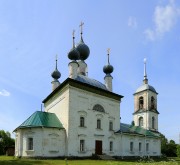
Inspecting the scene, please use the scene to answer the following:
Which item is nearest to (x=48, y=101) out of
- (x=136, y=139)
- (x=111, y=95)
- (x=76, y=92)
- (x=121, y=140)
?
(x=76, y=92)

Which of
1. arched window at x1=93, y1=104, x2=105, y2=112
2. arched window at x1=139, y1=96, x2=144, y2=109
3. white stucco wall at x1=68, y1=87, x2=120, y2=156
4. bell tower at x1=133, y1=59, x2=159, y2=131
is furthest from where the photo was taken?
arched window at x1=139, y1=96, x2=144, y2=109

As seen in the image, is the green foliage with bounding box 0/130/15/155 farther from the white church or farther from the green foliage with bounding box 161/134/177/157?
the green foliage with bounding box 161/134/177/157

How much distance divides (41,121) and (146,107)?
20.0m

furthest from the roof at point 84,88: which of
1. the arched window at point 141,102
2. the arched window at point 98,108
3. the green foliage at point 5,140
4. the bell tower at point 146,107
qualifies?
the green foliage at point 5,140

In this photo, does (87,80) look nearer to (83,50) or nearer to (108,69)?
(108,69)

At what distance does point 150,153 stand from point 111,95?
36.0ft

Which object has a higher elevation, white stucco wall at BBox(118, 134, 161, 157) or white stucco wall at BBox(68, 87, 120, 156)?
white stucco wall at BBox(68, 87, 120, 156)

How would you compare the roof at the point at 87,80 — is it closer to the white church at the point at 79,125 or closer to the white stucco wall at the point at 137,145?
the white church at the point at 79,125

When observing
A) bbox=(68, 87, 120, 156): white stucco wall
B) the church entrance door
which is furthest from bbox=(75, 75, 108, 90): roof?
the church entrance door

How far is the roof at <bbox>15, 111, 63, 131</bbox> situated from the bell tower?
17.4m

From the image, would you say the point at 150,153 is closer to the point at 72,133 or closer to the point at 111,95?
the point at 111,95

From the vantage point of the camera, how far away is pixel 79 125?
24953 mm

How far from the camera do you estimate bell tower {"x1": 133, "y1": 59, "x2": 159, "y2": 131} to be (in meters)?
38.5

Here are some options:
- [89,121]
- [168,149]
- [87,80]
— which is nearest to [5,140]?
[87,80]
